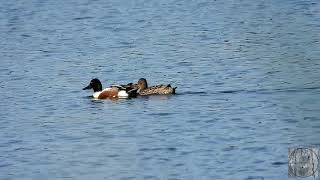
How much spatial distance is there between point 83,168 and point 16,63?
600 inches

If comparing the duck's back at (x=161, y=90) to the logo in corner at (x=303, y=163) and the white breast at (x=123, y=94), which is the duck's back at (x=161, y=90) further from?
the logo in corner at (x=303, y=163)

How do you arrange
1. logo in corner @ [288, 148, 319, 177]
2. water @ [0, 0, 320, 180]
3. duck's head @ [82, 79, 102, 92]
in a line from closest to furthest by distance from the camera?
logo in corner @ [288, 148, 319, 177] → water @ [0, 0, 320, 180] → duck's head @ [82, 79, 102, 92]

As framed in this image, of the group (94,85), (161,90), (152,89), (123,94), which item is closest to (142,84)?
(152,89)

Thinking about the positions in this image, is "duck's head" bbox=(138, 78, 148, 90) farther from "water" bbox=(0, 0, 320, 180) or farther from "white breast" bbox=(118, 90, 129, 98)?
"white breast" bbox=(118, 90, 129, 98)

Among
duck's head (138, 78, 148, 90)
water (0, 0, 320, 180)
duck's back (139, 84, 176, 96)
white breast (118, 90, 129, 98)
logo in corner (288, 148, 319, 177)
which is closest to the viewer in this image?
logo in corner (288, 148, 319, 177)

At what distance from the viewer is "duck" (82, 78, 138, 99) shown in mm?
29453

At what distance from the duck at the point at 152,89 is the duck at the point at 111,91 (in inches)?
7.1

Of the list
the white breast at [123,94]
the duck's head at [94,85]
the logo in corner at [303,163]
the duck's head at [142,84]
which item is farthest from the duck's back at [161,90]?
the logo in corner at [303,163]

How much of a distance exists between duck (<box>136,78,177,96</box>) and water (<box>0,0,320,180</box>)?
0.68 ft

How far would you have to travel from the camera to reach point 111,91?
29.9 m

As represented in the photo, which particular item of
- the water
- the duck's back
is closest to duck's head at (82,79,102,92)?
the water

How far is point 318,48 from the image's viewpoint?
35.0 meters

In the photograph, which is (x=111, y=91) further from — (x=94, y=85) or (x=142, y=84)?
(x=142, y=84)

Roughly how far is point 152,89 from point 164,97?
1.88ft
